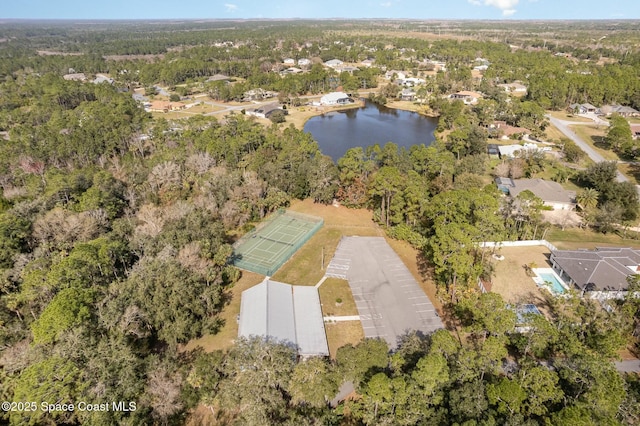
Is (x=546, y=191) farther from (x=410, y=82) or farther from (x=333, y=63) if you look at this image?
(x=333, y=63)

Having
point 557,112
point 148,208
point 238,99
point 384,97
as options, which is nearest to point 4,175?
point 148,208

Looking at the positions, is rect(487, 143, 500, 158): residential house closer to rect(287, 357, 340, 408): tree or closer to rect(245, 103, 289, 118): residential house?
rect(245, 103, 289, 118): residential house

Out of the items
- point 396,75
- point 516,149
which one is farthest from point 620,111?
point 396,75

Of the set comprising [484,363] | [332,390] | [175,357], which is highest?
[484,363]

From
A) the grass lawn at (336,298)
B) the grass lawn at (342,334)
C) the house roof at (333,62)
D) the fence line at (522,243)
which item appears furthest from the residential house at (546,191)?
the house roof at (333,62)

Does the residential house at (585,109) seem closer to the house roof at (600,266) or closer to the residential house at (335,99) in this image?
the residential house at (335,99)

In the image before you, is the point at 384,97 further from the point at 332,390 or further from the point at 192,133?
the point at 332,390

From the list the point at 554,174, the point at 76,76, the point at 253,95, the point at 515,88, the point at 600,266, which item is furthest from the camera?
the point at 76,76

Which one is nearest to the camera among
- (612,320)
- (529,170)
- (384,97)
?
(612,320)
